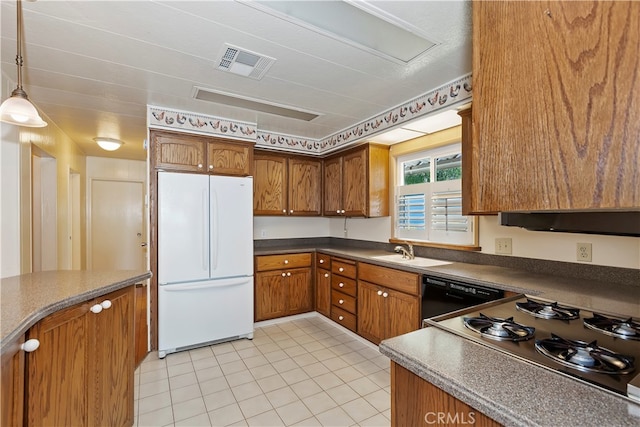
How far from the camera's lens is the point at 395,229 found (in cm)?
343

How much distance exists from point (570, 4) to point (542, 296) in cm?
150

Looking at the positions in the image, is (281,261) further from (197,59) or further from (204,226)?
(197,59)

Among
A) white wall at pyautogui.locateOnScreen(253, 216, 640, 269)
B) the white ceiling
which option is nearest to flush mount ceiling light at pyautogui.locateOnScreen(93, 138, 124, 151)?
the white ceiling

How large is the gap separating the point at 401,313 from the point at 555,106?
2.31 meters

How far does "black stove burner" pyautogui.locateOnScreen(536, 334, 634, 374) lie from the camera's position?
2.43ft

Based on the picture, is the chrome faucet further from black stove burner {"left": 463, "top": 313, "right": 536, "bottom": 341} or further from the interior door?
the interior door

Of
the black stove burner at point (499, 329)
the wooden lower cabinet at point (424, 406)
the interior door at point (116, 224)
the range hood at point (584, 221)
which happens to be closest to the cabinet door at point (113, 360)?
the wooden lower cabinet at point (424, 406)

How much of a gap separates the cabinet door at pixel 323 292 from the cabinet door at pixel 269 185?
36.9 inches

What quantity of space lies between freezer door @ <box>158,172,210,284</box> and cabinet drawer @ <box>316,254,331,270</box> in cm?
136

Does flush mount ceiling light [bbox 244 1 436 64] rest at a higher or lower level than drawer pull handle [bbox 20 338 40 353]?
higher

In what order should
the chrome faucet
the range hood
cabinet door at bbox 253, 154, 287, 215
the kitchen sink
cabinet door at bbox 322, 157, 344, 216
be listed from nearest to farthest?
1. the range hood
2. the kitchen sink
3. the chrome faucet
4. cabinet door at bbox 253, 154, 287, 215
5. cabinet door at bbox 322, 157, 344, 216

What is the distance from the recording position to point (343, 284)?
129 inches

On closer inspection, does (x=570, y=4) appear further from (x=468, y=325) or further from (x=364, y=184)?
(x=364, y=184)

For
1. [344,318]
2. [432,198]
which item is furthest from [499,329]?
[344,318]
